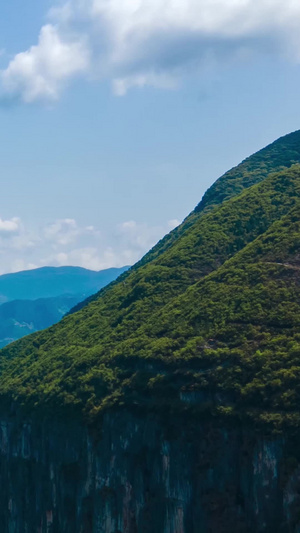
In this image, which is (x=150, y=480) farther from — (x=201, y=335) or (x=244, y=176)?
(x=244, y=176)

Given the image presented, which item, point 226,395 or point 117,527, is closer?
point 226,395

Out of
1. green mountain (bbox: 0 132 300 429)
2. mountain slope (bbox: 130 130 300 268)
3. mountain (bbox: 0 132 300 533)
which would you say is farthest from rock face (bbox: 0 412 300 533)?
mountain slope (bbox: 130 130 300 268)

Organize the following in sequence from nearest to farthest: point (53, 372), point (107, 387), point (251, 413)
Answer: point (251, 413)
point (107, 387)
point (53, 372)

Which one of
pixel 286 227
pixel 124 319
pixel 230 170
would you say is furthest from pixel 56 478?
pixel 230 170

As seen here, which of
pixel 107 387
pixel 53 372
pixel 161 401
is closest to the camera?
pixel 161 401

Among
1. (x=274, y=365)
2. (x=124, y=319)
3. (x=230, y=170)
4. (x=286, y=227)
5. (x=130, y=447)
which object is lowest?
(x=130, y=447)

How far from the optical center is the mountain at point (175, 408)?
49656 millimetres

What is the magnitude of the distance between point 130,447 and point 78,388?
962 centimetres

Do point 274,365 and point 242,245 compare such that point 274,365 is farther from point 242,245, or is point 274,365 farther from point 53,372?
point 242,245

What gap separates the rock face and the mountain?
0.08 meters

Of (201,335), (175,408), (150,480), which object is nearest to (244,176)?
(201,335)

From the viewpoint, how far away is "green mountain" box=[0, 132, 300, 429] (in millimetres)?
52938

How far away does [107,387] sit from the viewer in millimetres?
60688

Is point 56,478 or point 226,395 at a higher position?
point 226,395
